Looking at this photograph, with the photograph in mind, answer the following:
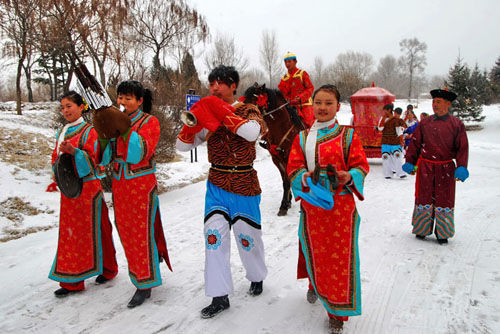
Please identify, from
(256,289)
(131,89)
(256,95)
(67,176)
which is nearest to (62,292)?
(67,176)

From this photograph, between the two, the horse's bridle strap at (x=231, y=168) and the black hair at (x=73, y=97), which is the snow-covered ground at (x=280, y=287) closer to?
the horse's bridle strap at (x=231, y=168)

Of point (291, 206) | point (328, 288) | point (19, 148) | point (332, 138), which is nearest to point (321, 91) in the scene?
point (332, 138)

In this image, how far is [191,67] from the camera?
19.3 m

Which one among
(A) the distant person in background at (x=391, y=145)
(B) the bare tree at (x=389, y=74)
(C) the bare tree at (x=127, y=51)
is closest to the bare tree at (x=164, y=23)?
(C) the bare tree at (x=127, y=51)

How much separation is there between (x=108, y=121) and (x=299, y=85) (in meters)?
4.44

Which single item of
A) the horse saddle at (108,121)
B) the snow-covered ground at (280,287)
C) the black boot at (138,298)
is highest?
the horse saddle at (108,121)

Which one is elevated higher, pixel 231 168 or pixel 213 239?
pixel 231 168

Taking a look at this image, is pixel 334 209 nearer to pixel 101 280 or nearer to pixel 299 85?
pixel 101 280

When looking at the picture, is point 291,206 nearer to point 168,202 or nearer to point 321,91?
point 168,202

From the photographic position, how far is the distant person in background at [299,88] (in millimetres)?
6281

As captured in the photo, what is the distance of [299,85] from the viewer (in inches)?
259

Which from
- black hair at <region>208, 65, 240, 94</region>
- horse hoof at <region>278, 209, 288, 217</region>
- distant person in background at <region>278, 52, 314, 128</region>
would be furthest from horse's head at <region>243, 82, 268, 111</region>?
horse hoof at <region>278, 209, 288, 217</region>

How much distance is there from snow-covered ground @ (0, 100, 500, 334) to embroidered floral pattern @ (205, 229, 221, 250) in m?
0.60

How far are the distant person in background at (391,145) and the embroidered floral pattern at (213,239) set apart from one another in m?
7.43
